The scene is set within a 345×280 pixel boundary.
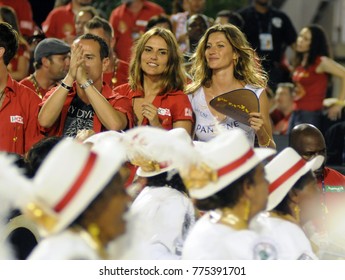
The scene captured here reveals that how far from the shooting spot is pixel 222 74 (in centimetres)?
712

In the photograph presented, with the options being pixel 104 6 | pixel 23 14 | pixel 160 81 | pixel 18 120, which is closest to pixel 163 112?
pixel 160 81

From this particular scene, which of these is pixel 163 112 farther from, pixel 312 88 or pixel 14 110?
pixel 312 88

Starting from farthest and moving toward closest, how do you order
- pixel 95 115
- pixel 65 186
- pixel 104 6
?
1. pixel 104 6
2. pixel 95 115
3. pixel 65 186

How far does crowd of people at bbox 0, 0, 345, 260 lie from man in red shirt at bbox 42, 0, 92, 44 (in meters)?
0.01

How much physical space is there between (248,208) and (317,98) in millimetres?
5389

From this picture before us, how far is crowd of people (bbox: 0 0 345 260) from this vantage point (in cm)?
369

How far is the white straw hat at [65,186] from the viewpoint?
3.48 meters

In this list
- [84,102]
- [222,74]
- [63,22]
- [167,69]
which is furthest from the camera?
[63,22]

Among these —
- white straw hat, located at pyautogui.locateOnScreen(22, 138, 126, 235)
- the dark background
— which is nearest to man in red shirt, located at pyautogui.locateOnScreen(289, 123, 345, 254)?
white straw hat, located at pyautogui.locateOnScreen(22, 138, 126, 235)

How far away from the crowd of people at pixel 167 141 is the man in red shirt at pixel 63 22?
0.01 m

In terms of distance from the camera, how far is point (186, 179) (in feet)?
13.7

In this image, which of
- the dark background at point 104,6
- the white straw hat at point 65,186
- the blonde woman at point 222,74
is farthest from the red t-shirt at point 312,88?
the white straw hat at point 65,186

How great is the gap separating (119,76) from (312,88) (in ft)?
6.68

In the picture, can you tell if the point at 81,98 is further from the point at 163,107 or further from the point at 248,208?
the point at 248,208
